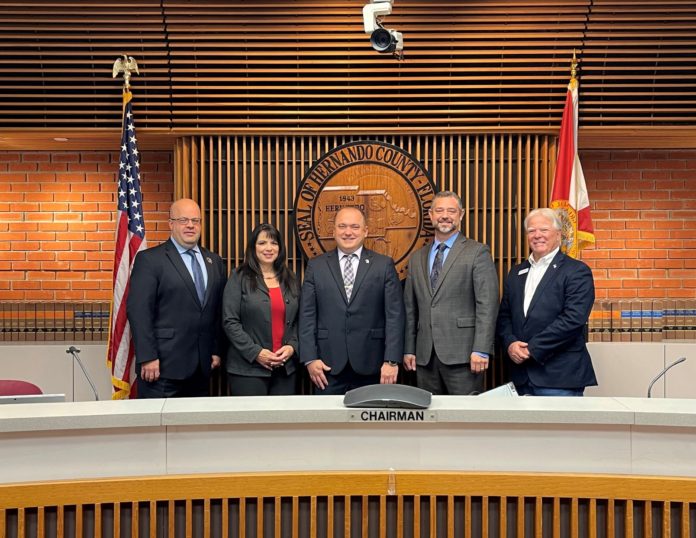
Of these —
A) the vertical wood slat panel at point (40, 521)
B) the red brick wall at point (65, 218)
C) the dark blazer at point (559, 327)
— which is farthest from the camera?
the red brick wall at point (65, 218)

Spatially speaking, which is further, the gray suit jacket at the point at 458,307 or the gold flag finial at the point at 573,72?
the gold flag finial at the point at 573,72

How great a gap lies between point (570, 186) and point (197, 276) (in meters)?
2.36

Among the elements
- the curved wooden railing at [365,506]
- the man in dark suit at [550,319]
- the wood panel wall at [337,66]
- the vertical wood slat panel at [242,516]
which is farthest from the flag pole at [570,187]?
the vertical wood slat panel at [242,516]

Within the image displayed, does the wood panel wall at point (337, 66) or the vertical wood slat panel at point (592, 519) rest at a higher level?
the wood panel wall at point (337, 66)

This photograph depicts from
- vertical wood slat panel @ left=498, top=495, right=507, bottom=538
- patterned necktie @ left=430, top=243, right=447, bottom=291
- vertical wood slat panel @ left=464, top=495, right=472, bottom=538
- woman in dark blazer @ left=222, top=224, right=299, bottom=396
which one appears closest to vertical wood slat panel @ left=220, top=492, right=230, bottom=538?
vertical wood slat panel @ left=464, top=495, right=472, bottom=538

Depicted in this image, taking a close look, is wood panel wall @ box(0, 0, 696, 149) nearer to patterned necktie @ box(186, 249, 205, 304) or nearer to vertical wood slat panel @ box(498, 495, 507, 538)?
patterned necktie @ box(186, 249, 205, 304)

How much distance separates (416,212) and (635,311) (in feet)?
6.07

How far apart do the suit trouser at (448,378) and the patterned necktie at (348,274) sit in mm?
609

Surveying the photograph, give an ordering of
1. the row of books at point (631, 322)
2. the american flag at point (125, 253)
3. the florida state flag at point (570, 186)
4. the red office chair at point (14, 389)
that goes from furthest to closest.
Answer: the row of books at point (631, 322)
the florida state flag at point (570, 186)
the american flag at point (125, 253)
the red office chair at point (14, 389)

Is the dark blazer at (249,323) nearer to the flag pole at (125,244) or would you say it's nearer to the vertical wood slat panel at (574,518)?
the flag pole at (125,244)

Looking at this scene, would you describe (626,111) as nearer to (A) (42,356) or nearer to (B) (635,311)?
(B) (635,311)

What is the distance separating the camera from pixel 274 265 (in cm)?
430

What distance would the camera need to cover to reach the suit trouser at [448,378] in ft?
13.6

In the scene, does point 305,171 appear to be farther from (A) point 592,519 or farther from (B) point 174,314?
(A) point 592,519
